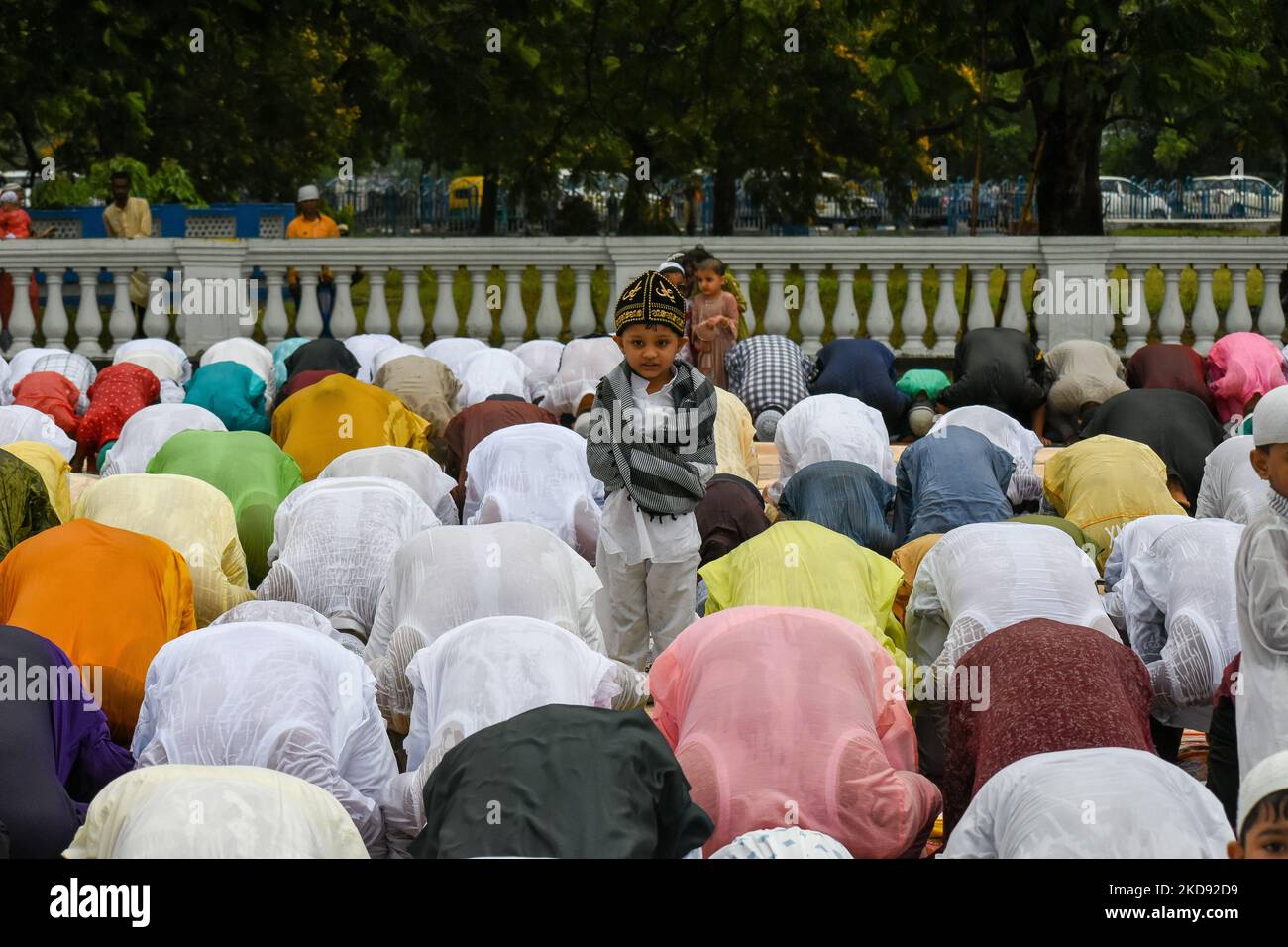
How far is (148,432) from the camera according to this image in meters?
10.3

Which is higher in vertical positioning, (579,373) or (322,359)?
(322,359)

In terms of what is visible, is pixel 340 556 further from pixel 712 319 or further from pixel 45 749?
pixel 712 319

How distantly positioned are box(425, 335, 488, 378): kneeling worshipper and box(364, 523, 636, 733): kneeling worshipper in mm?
6139

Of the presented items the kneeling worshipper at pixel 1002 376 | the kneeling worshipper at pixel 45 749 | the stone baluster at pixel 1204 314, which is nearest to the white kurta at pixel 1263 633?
the kneeling worshipper at pixel 45 749

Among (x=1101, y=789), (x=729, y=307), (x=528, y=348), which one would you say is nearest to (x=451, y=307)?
(x=528, y=348)

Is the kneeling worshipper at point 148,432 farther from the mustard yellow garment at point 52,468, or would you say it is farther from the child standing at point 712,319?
the child standing at point 712,319

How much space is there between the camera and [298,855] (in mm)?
4238

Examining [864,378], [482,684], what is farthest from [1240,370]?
[482,684]

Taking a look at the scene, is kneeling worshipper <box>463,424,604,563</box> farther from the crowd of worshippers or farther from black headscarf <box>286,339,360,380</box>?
black headscarf <box>286,339,360,380</box>

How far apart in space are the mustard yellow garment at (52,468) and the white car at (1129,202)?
32.2 m

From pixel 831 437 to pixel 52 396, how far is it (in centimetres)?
505

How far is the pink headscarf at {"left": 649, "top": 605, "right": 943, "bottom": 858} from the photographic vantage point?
17.2 ft

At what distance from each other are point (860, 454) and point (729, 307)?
2917 mm

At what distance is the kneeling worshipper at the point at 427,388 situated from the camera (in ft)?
38.5
